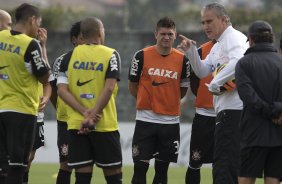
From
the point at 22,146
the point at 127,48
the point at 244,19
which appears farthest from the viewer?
the point at 244,19

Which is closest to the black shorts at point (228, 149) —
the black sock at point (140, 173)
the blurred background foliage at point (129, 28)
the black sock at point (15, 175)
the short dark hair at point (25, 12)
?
the black sock at point (140, 173)

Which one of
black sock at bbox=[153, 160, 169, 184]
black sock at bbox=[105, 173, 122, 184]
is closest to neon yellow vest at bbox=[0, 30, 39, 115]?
black sock at bbox=[105, 173, 122, 184]

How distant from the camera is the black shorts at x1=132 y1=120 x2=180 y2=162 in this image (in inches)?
464

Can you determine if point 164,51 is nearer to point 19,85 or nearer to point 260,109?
point 19,85

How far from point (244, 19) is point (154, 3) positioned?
101ft

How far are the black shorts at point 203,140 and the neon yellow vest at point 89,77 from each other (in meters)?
2.12

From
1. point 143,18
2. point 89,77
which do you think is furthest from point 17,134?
point 143,18

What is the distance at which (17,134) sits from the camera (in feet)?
34.3

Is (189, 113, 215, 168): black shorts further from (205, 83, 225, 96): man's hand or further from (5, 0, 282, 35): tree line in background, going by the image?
(5, 0, 282, 35): tree line in background

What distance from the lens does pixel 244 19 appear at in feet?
117

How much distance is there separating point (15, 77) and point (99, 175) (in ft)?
20.5

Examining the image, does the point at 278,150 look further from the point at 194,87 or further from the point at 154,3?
the point at 154,3

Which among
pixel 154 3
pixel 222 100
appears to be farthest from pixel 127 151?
pixel 154 3

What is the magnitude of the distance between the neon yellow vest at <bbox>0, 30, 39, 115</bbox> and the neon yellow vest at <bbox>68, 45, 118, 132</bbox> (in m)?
0.59
